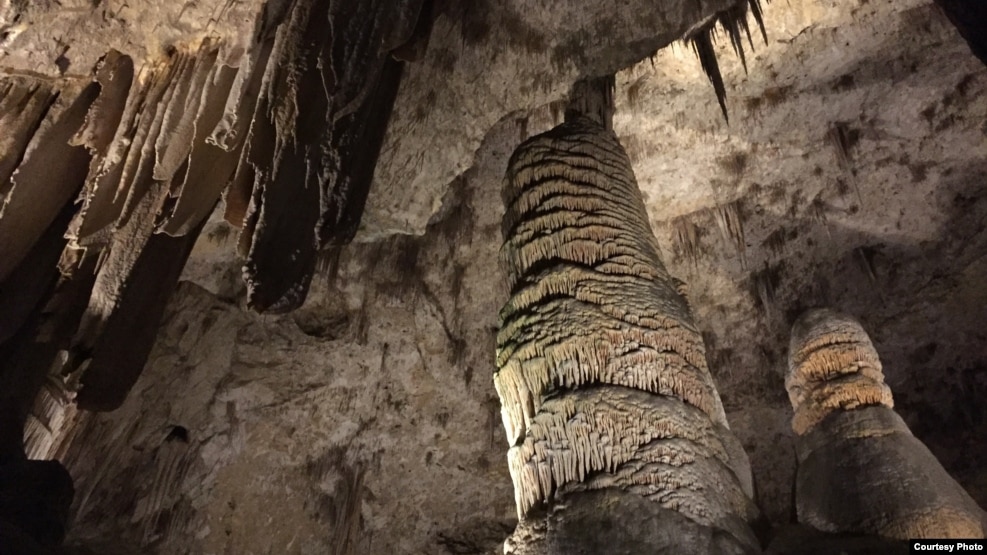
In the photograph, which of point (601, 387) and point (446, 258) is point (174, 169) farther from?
point (446, 258)

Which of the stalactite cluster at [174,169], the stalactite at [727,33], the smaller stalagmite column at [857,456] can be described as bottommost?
the smaller stalagmite column at [857,456]

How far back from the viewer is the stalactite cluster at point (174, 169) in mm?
3297

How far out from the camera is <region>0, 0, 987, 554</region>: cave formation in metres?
3.31

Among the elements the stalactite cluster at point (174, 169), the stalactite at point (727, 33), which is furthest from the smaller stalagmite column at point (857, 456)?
the stalactite cluster at point (174, 169)

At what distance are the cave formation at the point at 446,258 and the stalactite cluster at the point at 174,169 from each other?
2cm

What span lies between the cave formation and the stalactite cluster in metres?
0.02

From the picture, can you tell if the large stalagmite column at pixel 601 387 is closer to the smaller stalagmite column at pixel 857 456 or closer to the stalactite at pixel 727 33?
the smaller stalagmite column at pixel 857 456

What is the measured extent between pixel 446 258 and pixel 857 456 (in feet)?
13.7

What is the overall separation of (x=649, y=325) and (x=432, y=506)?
466 cm

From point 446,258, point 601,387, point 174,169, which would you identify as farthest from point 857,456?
point 446,258

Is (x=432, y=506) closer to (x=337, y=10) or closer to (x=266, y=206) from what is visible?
(x=266, y=206)

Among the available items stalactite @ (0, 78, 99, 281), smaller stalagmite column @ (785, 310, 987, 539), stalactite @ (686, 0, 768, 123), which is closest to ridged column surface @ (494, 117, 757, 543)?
smaller stalagmite column @ (785, 310, 987, 539)

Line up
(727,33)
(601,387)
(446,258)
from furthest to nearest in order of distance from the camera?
1. (446,258)
2. (727,33)
3. (601,387)

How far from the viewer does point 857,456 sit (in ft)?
11.7
